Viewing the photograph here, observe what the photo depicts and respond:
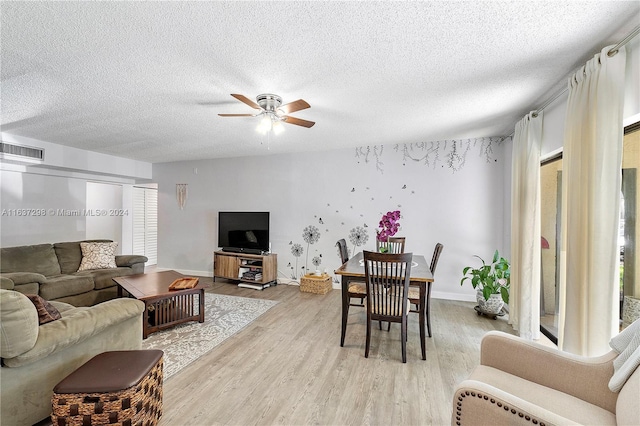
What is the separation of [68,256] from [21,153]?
1.60 m

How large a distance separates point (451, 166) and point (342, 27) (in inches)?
131

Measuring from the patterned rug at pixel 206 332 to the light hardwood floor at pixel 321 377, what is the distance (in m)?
0.13

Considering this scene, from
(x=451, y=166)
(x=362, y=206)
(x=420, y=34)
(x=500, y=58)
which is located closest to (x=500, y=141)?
(x=451, y=166)

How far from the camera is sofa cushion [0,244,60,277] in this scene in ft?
11.5

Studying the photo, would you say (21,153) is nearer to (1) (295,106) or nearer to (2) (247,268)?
(2) (247,268)

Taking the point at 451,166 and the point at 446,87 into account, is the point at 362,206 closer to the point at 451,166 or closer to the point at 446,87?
the point at 451,166

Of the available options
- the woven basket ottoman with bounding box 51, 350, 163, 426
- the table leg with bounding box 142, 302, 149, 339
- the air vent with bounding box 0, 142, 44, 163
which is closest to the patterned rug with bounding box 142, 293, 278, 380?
the table leg with bounding box 142, 302, 149, 339

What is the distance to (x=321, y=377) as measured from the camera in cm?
220

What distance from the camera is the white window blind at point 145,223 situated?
628 cm

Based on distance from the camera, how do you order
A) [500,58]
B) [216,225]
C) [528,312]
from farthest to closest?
[216,225], [528,312], [500,58]

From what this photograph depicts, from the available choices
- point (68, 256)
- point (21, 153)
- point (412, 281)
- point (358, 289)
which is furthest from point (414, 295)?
point (21, 153)

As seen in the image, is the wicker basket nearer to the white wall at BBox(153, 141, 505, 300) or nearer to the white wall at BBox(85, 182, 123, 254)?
the white wall at BBox(153, 141, 505, 300)

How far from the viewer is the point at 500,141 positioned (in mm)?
4094

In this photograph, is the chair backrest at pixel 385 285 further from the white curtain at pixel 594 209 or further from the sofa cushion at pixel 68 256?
the sofa cushion at pixel 68 256
